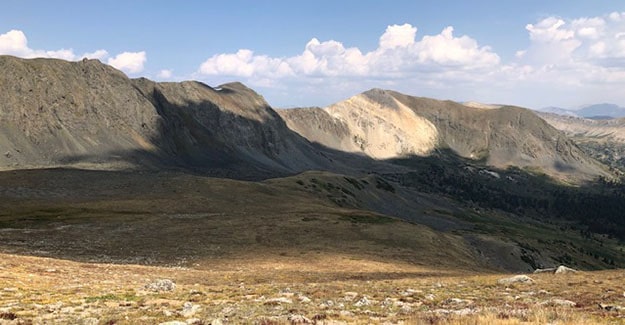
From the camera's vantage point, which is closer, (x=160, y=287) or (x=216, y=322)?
(x=216, y=322)

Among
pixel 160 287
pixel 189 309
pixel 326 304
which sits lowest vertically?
pixel 160 287

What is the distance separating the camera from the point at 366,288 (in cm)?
2978

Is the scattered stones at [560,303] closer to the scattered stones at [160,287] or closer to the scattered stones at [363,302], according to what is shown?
the scattered stones at [363,302]

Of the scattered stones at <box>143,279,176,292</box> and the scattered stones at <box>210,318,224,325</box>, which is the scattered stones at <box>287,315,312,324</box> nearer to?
the scattered stones at <box>210,318,224,325</box>

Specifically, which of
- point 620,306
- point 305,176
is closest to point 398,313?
point 620,306

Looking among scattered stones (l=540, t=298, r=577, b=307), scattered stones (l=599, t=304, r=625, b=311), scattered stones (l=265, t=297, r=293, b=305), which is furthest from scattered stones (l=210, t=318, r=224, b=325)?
scattered stones (l=599, t=304, r=625, b=311)

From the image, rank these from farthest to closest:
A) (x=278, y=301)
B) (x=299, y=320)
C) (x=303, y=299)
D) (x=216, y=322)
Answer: (x=303, y=299) → (x=278, y=301) → (x=216, y=322) → (x=299, y=320)

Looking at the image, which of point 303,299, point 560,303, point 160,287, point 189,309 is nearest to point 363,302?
point 303,299

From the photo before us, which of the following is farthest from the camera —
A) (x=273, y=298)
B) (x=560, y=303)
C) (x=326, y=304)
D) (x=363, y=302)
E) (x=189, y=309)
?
(x=273, y=298)

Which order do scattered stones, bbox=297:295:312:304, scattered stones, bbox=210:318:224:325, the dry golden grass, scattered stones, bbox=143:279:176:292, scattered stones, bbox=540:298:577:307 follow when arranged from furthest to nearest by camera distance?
scattered stones, bbox=143:279:176:292
scattered stones, bbox=297:295:312:304
scattered stones, bbox=540:298:577:307
the dry golden grass
scattered stones, bbox=210:318:224:325

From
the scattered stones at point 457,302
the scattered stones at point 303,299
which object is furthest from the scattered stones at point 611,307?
the scattered stones at point 303,299

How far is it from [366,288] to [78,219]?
195 ft

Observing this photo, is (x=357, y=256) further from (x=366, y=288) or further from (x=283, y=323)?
(x=283, y=323)

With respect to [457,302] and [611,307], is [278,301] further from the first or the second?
[611,307]
